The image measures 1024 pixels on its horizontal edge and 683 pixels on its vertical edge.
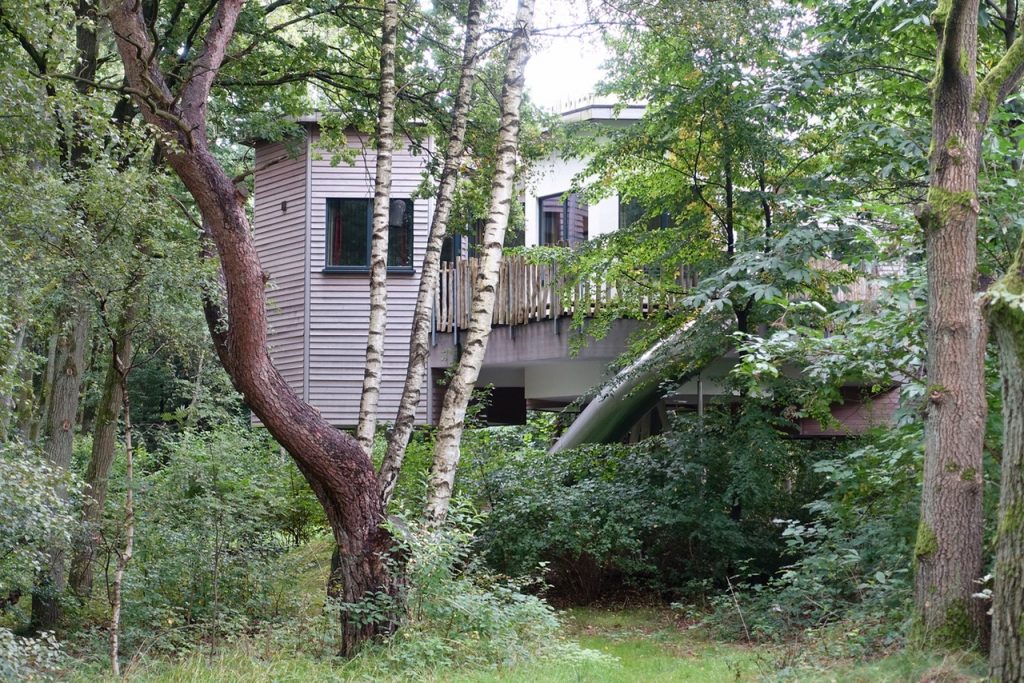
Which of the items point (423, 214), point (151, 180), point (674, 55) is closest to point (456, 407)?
point (151, 180)

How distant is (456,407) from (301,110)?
8578 mm

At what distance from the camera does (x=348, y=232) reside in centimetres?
1903

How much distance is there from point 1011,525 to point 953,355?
224cm

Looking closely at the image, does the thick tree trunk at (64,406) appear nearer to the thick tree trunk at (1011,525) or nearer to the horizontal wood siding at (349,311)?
the horizontal wood siding at (349,311)

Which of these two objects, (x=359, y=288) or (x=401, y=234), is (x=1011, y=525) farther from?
(x=401, y=234)

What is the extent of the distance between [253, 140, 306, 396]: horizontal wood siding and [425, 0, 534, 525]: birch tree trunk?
32.7 feet

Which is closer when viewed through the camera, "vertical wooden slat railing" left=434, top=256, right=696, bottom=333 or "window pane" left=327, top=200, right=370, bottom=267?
"vertical wooden slat railing" left=434, top=256, right=696, bottom=333

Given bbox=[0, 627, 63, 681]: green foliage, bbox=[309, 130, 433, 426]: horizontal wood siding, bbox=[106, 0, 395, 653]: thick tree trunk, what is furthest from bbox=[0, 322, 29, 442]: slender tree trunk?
bbox=[309, 130, 433, 426]: horizontal wood siding

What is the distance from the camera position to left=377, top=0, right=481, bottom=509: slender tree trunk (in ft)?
29.9

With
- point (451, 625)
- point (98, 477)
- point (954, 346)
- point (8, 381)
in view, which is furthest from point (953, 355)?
point (98, 477)

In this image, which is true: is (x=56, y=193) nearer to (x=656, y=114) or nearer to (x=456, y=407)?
(x=456, y=407)

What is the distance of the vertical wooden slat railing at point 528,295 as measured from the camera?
1468 cm

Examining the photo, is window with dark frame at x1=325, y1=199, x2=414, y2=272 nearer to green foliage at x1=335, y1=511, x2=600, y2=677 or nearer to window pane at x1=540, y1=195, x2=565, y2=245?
window pane at x1=540, y1=195, x2=565, y2=245

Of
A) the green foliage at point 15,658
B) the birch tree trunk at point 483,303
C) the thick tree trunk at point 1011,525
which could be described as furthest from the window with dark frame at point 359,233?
the thick tree trunk at point 1011,525
